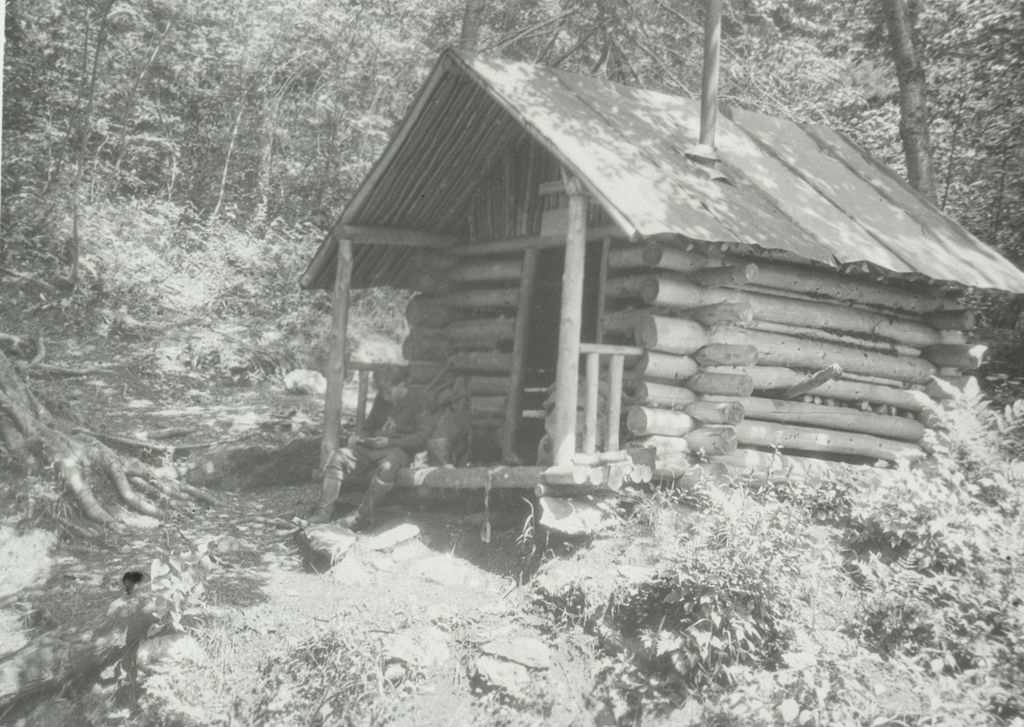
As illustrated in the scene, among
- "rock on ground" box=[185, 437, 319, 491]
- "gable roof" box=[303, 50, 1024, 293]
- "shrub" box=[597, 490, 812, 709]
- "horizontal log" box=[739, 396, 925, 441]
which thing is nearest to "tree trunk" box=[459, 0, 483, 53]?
"gable roof" box=[303, 50, 1024, 293]

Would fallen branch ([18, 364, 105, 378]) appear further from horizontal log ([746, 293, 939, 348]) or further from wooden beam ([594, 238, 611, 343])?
horizontal log ([746, 293, 939, 348])

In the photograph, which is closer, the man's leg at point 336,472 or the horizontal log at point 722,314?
the horizontal log at point 722,314

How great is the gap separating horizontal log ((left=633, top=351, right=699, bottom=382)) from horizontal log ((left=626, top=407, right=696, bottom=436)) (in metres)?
0.33

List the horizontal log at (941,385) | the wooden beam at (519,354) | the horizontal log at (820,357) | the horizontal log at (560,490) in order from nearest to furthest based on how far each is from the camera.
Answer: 1. the horizontal log at (560,490)
2. the horizontal log at (820,357)
3. the horizontal log at (941,385)
4. the wooden beam at (519,354)

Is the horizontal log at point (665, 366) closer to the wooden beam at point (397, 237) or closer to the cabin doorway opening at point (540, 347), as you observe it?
the cabin doorway opening at point (540, 347)

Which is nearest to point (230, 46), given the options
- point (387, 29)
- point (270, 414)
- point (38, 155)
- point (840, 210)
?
point (387, 29)

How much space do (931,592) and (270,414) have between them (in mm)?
9461

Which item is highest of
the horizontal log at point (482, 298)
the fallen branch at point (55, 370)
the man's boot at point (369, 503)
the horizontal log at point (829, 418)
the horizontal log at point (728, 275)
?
the horizontal log at point (728, 275)

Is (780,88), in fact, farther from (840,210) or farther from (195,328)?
(195,328)

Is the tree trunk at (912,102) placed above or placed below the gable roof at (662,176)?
above

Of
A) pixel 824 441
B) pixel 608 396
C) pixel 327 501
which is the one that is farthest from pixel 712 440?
pixel 327 501

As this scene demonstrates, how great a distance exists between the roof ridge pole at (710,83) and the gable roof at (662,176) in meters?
0.22

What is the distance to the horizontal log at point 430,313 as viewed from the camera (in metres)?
10.9

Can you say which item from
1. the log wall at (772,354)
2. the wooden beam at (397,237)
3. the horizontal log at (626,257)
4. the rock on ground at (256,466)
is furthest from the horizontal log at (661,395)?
the rock on ground at (256,466)
